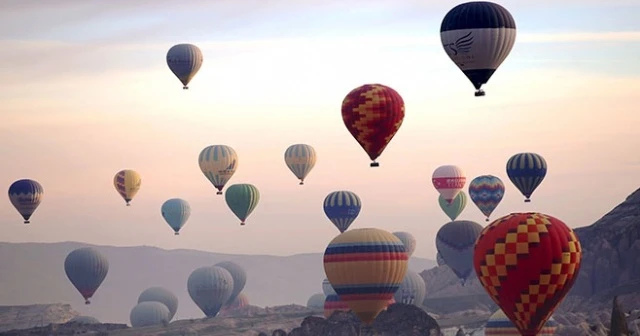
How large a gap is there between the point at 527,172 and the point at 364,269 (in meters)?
47.2

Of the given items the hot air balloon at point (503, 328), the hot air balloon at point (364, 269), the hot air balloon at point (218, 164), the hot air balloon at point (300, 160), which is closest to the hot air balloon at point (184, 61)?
the hot air balloon at point (218, 164)

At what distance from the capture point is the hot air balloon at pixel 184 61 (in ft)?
564

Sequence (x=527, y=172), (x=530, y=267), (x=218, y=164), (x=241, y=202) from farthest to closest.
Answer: (x=241, y=202) → (x=218, y=164) → (x=527, y=172) → (x=530, y=267)

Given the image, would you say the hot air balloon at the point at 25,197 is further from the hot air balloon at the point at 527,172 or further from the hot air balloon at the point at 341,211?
the hot air balloon at the point at 527,172

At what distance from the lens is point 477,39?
123000mm

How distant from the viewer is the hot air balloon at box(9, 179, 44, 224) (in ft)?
614

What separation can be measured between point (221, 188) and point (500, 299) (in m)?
82.8

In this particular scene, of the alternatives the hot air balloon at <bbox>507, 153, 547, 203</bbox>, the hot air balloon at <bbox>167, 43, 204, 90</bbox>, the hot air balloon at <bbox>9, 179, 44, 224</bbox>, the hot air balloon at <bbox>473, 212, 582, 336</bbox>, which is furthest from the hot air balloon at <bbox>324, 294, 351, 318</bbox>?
the hot air balloon at <bbox>473, 212, 582, 336</bbox>

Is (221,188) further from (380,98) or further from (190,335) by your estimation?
(380,98)

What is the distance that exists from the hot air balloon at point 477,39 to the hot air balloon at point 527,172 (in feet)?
194

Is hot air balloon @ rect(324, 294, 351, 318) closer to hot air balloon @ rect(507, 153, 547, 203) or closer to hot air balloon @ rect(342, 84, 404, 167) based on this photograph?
hot air balloon @ rect(507, 153, 547, 203)

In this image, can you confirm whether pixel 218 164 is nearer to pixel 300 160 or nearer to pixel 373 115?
pixel 300 160

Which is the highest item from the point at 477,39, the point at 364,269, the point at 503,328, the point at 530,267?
the point at 477,39

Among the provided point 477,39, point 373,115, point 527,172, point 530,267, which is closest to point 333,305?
point 527,172
